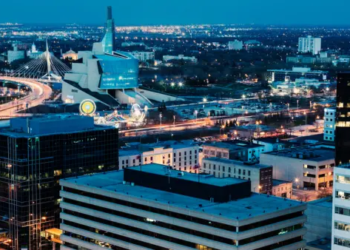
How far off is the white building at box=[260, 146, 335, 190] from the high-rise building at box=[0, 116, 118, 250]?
2099 centimetres

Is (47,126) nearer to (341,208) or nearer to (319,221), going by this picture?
(319,221)

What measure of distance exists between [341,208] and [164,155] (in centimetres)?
3451

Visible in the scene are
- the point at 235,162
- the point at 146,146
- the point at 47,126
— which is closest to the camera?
the point at 47,126

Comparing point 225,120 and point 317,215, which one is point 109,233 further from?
point 225,120

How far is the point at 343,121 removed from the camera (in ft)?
181

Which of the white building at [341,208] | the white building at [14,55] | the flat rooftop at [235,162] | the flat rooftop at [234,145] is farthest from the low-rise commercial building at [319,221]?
the white building at [14,55]

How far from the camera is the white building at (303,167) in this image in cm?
6253

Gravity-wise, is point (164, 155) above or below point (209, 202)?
below

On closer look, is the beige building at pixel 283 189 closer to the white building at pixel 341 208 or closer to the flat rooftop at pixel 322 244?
the flat rooftop at pixel 322 244

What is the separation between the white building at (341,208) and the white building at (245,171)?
82.6 ft

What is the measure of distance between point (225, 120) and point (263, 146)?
2313cm

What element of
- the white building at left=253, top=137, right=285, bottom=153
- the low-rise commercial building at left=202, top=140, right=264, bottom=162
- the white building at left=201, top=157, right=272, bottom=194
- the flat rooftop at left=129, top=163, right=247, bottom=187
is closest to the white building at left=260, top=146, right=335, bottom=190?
the low-rise commercial building at left=202, top=140, right=264, bottom=162

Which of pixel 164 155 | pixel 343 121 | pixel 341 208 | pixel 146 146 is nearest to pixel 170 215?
pixel 341 208

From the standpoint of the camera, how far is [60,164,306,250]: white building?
3384cm
